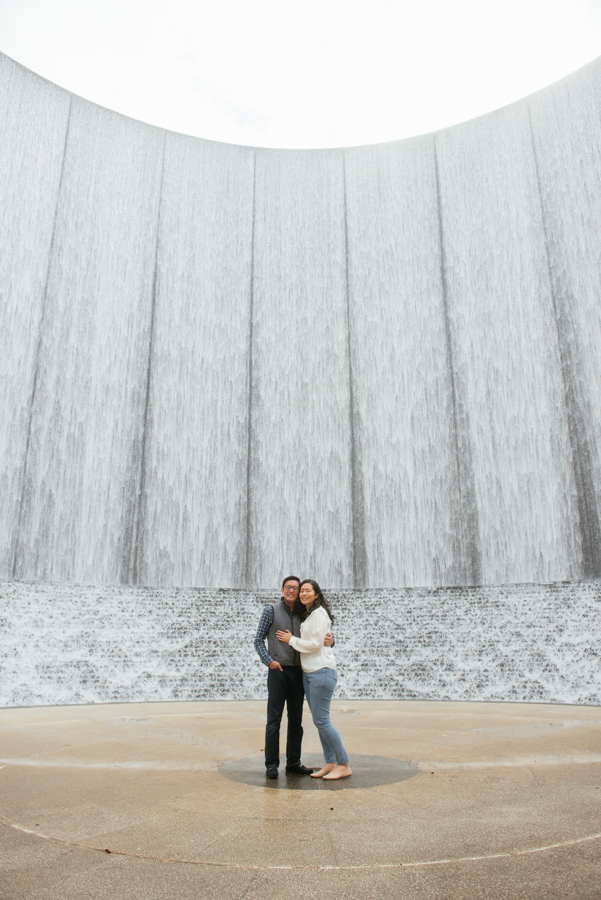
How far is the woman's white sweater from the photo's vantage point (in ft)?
8.42

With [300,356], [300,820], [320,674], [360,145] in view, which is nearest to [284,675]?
[320,674]

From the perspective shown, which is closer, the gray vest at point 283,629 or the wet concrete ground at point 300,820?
the wet concrete ground at point 300,820

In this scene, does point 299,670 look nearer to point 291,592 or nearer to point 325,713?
point 325,713

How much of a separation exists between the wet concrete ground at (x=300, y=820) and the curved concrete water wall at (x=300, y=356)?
5.20 m

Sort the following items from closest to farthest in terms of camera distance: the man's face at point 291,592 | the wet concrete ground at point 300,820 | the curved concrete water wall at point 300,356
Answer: the wet concrete ground at point 300,820 < the man's face at point 291,592 < the curved concrete water wall at point 300,356

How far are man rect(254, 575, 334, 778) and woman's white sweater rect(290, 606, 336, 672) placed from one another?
0.06 metres

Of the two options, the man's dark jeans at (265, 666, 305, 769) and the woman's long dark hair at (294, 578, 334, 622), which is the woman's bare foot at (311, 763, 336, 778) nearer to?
the man's dark jeans at (265, 666, 305, 769)

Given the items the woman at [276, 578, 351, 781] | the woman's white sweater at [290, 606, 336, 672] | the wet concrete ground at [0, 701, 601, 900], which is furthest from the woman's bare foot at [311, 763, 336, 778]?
the woman's white sweater at [290, 606, 336, 672]

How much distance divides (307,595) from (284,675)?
39 cm

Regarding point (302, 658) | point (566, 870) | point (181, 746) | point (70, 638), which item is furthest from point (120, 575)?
point (566, 870)

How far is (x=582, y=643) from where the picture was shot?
621 cm

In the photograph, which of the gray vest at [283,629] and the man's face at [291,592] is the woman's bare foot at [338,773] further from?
the man's face at [291,592]

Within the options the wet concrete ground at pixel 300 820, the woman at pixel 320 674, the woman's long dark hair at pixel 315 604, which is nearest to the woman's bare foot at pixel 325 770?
the woman at pixel 320 674

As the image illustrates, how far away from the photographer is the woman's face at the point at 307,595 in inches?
104
